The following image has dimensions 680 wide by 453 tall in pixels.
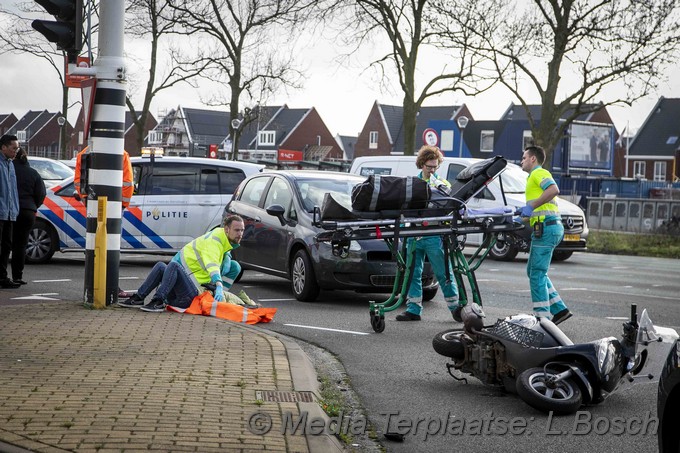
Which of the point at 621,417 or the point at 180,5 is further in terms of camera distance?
the point at 180,5

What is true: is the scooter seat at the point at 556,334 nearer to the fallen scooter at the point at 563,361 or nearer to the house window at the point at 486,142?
the fallen scooter at the point at 563,361

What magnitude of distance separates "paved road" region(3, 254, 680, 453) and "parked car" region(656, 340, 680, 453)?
1407mm

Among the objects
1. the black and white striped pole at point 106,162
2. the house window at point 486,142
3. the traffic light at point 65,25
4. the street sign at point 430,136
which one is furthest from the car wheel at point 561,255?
the house window at point 486,142

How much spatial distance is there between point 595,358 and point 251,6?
34810 millimetres

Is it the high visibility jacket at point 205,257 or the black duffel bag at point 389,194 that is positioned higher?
the black duffel bag at point 389,194

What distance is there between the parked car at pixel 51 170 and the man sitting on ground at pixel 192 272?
10357 millimetres

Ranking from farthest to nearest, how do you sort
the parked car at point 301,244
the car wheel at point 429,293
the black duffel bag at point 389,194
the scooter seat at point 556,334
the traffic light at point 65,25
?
the car wheel at point 429,293 → the parked car at point 301,244 → the traffic light at point 65,25 → the black duffel bag at point 389,194 → the scooter seat at point 556,334

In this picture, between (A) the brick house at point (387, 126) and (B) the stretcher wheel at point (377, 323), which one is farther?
(A) the brick house at point (387, 126)

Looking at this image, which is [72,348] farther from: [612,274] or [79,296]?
[612,274]

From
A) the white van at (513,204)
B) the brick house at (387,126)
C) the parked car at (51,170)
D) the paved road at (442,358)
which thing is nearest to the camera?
the paved road at (442,358)

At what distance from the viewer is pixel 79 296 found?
1259 cm

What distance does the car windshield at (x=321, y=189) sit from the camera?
13305mm

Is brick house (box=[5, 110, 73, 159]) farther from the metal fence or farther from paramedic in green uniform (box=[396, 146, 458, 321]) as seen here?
paramedic in green uniform (box=[396, 146, 458, 321])

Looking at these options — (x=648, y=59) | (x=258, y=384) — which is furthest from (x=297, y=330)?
(x=648, y=59)
